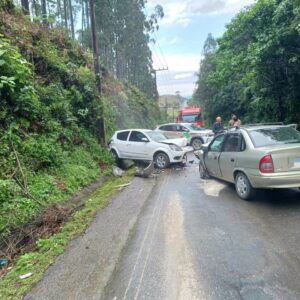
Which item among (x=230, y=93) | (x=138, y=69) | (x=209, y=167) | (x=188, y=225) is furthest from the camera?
(x=138, y=69)

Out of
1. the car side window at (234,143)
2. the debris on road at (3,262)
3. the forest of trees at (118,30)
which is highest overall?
the forest of trees at (118,30)

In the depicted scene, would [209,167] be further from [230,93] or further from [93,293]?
[230,93]

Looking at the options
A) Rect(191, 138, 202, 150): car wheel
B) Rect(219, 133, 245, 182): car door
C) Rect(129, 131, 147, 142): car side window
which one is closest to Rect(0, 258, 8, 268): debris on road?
Rect(219, 133, 245, 182): car door

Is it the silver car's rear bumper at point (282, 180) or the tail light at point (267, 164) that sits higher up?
the tail light at point (267, 164)

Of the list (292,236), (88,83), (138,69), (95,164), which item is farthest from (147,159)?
(138,69)

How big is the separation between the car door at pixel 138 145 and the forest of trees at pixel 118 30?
1747 cm

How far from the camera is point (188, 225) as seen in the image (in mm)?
5902

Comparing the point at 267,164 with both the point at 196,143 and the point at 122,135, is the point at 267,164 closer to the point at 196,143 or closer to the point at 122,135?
the point at 122,135

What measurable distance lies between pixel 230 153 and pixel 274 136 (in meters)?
1.14

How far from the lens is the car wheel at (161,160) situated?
1333 centimetres

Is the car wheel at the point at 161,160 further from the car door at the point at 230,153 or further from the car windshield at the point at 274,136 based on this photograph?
the car windshield at the point at 274,136

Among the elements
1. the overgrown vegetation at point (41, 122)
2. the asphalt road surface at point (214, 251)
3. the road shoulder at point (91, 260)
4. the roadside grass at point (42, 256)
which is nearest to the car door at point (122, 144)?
the overgrown vegetation at point (41, 122)

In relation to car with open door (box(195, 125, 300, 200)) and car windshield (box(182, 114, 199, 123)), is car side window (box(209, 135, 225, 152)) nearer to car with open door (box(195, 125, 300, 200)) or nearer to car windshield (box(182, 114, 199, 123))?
car with open door (box(195, 125, 300, 200))

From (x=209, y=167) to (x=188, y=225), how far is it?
3723 millimetres
